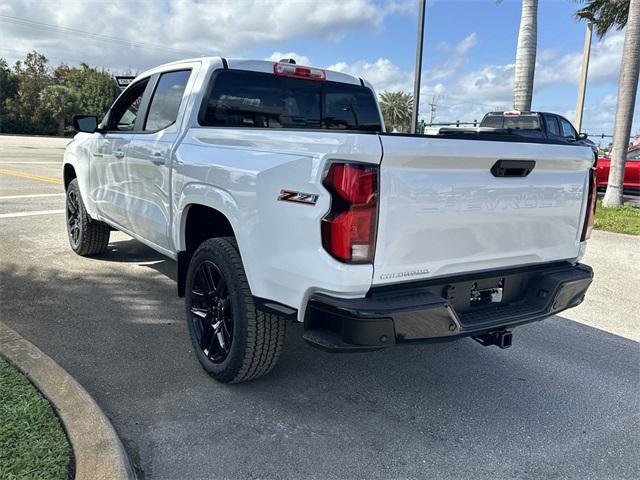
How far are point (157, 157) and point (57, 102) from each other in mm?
56795

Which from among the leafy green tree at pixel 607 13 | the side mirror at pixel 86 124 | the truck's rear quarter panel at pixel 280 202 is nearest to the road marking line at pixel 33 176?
the side mirror at pixel 86 124

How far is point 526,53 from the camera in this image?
12.1 metres

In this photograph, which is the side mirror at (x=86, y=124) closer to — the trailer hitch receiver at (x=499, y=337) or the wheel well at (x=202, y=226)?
the wheel well at (x=202, y=226)

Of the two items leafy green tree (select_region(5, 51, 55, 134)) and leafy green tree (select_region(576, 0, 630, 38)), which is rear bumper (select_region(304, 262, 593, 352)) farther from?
leafy green tree (select_region(5, 51, 55, 134))

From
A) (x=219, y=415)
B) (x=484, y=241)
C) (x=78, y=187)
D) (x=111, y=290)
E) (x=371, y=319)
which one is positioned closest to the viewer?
(x=371, y=319)

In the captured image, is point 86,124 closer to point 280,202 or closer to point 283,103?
point 283,103

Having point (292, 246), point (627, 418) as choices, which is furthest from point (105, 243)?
point (627, 418)

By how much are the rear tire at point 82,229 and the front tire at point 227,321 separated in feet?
9.58

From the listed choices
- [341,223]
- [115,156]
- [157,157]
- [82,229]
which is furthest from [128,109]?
[341,223]

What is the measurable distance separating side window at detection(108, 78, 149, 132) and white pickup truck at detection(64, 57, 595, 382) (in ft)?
1.93

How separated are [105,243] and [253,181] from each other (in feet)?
13.2

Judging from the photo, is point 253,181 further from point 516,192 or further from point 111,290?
point 111,290

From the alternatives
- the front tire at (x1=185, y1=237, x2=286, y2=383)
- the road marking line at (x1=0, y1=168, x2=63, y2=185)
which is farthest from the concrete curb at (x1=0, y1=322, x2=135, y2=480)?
the road marking line at (x1=0, y1=168, x2=63, y2=185)

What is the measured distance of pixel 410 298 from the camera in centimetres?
267
